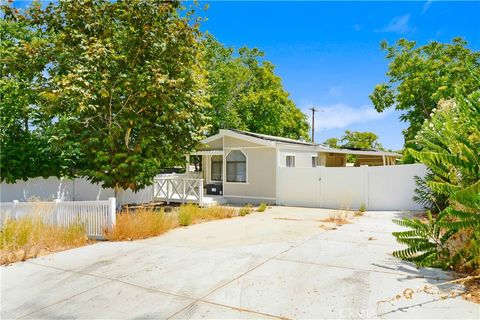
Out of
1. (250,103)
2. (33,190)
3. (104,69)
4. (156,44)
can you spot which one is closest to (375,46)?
(250,103)

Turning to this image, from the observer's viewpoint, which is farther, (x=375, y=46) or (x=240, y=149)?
(x=375, y=46)

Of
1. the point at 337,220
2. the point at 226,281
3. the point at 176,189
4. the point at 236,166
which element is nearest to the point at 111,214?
the point at 226,281

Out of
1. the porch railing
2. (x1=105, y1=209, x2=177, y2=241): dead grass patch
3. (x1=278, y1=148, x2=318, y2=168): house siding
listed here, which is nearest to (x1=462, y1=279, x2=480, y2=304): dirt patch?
(x1=105, y1=209, x2=177, y2=241): dead grass patch

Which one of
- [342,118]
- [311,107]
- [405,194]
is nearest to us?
[405,194]

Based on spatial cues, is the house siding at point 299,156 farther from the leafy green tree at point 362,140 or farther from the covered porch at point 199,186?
the leafy green tree at point 362,140

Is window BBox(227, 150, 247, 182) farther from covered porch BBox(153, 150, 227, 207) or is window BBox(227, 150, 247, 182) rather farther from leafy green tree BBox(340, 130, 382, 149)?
leafy green tree BBox(340, 130, 382, 149)

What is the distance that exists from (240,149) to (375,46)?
47.0ft

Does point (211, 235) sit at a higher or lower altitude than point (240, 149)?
lower

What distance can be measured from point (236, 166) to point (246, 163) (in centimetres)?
64

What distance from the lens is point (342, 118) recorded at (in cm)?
4716

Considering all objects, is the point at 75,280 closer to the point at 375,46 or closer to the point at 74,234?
the point at 74,234

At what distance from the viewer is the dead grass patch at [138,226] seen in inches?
310

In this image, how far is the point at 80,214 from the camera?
8.04 meters

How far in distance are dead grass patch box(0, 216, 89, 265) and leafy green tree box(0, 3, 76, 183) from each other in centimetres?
487
